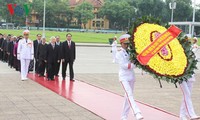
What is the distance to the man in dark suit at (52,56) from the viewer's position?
14.5 m

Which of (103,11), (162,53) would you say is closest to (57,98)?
(162,53)

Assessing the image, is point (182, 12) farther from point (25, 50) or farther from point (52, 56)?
point (25, 50)

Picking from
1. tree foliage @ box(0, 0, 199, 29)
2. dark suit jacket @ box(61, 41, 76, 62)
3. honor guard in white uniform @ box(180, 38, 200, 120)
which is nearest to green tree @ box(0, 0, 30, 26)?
tree foliage @ box(0, 0, 199, 29)

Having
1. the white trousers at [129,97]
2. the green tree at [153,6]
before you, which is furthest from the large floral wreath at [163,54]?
the green tree at [153,6]

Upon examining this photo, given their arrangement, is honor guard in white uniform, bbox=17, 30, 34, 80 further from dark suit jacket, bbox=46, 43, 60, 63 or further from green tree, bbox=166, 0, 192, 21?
green tree, bbox=166, 0, 192, 21

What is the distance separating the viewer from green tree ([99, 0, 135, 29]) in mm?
101000

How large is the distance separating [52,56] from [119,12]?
290ft

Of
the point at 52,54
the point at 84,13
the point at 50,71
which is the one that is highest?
the point at 84,13

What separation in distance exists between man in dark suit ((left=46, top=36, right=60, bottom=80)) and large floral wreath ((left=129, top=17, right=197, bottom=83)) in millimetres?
7628

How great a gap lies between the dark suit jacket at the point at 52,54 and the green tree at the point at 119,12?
85.9 meters

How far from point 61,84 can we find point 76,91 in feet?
5.32

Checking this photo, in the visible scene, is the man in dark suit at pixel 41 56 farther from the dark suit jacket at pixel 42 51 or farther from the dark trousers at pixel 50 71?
the dark trousers at pixel 50 71

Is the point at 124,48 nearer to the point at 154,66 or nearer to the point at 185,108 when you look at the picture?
the point at 154,66

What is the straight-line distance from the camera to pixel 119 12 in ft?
334
